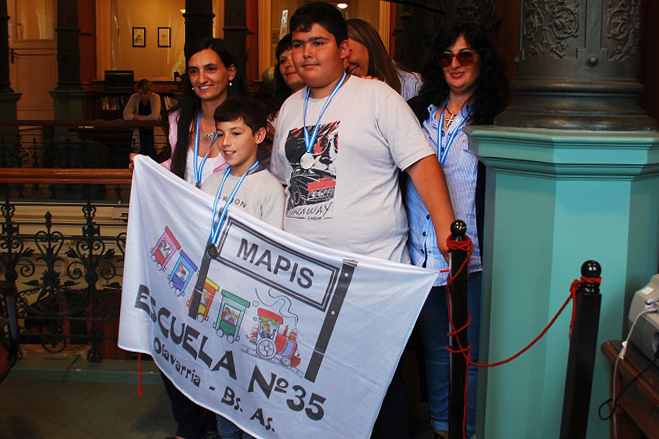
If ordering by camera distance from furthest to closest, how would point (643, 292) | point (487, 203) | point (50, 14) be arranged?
point (50, 14), point (487, 203), point (643, 292)

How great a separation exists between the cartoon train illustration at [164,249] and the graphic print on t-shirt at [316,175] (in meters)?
0.47

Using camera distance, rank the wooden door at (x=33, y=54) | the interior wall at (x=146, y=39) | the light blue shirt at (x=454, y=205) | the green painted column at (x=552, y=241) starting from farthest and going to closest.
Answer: the interior wall at (x=146, y=39) → the wooden door at (x=33, y=54) → the light blue shirt at (x=454, y=205) → the green painted column at (x=552, y=241)

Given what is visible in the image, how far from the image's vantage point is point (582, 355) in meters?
1.77

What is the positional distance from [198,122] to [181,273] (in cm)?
57

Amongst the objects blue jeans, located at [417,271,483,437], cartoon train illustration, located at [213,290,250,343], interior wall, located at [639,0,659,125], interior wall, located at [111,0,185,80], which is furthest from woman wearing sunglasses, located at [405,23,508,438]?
interior wall, located at [111,0,185,80]

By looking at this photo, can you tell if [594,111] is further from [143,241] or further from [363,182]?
[143,241]

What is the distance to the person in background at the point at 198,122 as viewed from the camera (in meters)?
2.80

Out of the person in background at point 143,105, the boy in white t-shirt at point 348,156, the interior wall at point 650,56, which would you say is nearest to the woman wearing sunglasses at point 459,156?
the boy in white t-shirt at point 348,156

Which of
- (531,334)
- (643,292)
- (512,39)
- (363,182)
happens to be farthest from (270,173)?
(512,39)

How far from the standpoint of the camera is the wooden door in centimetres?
1520

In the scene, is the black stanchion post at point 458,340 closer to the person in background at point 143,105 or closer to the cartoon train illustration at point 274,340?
the cartoon train illustration at point 274,340

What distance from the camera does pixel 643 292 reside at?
1912 mm

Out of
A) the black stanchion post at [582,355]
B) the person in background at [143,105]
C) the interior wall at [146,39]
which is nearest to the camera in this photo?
the black stanchion post at [582,355]

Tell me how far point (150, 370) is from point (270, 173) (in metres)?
1.56
